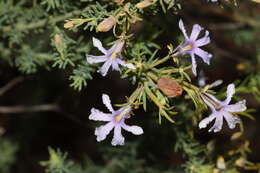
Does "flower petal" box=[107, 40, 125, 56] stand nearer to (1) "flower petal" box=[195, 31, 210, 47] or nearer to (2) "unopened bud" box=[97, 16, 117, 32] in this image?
(2) "unopened bud" box=[97, 16, 117, 32]

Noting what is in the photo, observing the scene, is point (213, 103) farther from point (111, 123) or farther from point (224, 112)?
point (111, 123)

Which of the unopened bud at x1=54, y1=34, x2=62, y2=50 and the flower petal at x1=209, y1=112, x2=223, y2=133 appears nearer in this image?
the flower petal at x1=209, y1=112, x2=223, y2=133

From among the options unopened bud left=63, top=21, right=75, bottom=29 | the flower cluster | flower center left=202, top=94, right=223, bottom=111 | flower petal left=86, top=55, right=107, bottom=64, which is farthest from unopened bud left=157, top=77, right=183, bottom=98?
unopened bud left=63, top=21, right=75, bottom=29

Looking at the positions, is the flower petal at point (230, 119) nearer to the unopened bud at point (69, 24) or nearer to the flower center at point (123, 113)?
the flower center at point (123, 113)

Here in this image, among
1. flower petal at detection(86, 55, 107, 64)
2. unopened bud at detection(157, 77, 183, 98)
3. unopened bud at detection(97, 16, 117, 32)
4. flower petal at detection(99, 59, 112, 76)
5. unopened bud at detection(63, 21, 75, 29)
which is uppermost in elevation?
unopened bud at detection(63, 21, 75, 29)

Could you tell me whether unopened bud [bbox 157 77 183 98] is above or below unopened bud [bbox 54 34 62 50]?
below

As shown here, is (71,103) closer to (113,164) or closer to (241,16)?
(113,164)
